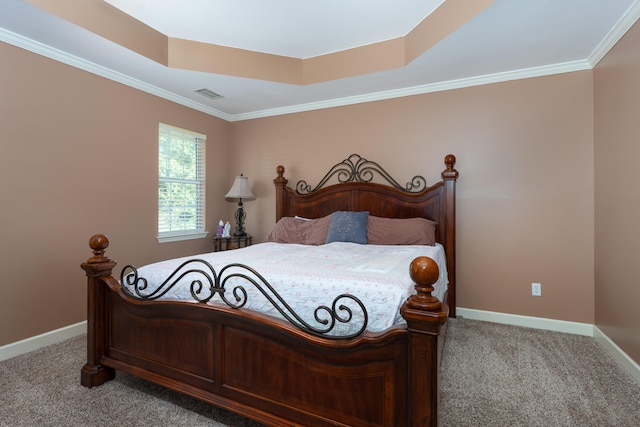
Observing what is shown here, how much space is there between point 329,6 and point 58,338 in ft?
11.4

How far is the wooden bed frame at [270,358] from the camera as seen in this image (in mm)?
1171

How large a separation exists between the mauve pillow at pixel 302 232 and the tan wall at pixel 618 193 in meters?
2.34

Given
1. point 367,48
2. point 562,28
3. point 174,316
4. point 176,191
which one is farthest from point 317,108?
point 174,316

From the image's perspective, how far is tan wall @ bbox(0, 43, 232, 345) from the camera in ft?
7.84

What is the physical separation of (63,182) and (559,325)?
179 inches

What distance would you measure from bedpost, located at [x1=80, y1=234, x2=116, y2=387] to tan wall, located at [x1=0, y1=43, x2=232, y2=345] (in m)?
0.94

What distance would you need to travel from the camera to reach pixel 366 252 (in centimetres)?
255

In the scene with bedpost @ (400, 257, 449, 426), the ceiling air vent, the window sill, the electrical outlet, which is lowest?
the electrical outlet

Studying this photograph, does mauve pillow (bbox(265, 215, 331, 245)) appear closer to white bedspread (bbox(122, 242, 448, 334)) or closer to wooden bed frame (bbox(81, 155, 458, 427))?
white bedspread (bbox(122, 242, 448, 334))

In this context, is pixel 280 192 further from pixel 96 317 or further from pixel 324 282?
pixel 324 282

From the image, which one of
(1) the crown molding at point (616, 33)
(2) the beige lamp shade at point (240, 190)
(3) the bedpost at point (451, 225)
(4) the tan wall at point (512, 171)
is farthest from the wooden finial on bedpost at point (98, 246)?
(1) the crown molding at point (616, 33)

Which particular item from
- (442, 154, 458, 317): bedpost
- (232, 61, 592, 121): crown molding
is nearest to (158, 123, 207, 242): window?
(232, 61, 592, 121): crown molding

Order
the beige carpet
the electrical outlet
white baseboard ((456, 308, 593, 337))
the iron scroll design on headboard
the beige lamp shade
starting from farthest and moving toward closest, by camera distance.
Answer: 1. the beige lamp shade
2. the iron scroll design on headboard
3. the electrical outlet
4. white baseboard ((456, 308, 593, 337))
5. the beige carpet

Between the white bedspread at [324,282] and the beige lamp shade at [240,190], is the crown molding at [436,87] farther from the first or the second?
the white bedspread at [324,282]
